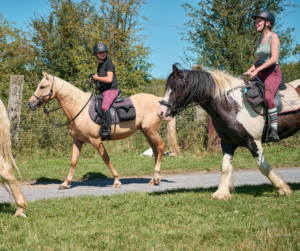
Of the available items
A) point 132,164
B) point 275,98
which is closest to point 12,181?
point 275,98

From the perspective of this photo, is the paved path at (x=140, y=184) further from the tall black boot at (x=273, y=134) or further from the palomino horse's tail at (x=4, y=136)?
the tall black boot at (x=273, y=134)

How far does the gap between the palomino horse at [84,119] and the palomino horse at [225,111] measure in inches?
115

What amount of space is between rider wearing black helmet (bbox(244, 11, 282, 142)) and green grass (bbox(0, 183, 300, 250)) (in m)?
1.39

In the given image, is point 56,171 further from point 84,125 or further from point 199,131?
point 199,131

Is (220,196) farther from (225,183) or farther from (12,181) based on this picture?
(12,181)

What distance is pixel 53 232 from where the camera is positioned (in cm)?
397

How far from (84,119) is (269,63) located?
437 cm

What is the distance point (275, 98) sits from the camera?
538cm

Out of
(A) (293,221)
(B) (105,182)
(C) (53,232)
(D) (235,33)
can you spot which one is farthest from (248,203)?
(D) (235,33)

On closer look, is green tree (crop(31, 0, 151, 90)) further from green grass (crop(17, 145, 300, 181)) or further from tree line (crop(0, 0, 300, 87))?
green grass (crop(17, 145, 300, 181))

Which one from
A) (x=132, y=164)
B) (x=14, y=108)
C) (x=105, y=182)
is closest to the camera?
(x=105, y=182)

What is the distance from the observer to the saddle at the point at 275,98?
5.27 metres

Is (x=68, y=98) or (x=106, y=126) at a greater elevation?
(x=68, y=98)

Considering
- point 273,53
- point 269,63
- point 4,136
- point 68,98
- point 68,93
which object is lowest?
point 4,136
